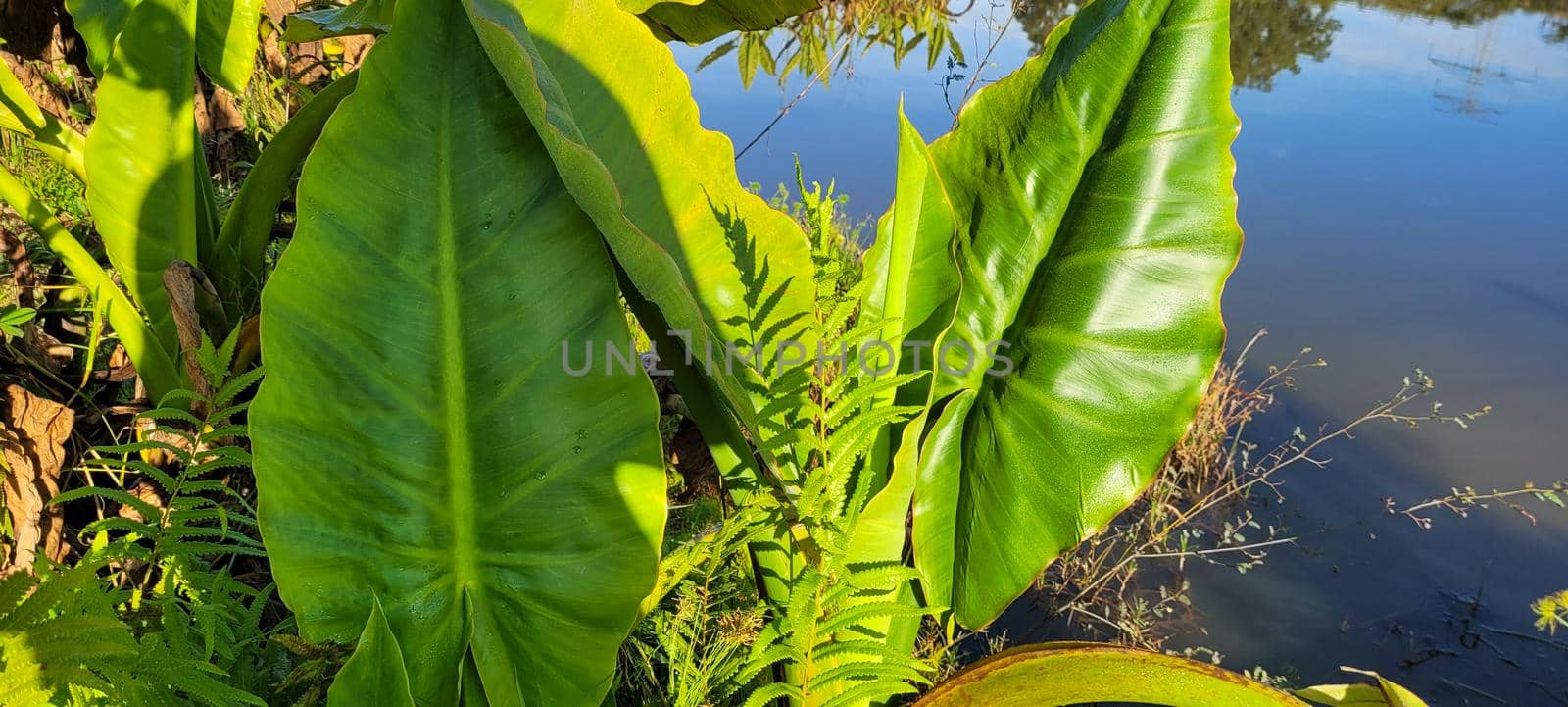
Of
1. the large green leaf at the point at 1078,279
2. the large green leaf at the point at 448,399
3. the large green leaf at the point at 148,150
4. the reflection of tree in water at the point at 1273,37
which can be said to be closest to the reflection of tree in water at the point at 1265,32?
the reflection of tree in water at the point at 1273,37

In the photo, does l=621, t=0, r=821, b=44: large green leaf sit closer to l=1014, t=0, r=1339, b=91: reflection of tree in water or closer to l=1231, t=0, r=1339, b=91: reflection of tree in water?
l=1014, t=0, r=1339, b=91: reflection of tree in water

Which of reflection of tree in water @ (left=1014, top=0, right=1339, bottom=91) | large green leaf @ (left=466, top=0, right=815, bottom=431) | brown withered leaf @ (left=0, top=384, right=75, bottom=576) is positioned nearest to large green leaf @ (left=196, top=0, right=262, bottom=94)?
brown withered leaf @ (left=0, top=384, right=75, bottom=576)

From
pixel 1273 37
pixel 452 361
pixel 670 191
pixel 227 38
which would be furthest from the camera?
pixel 1273 37

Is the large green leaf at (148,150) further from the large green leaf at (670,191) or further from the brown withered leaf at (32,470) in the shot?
the large green leaf at (670,191)

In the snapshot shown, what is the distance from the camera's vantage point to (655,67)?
2.48ft

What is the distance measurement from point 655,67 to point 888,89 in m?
3.09

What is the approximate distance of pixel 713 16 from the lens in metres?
1.30

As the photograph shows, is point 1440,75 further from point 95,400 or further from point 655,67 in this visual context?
point 95,400

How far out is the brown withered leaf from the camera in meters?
1.01

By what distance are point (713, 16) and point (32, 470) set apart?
984 mm

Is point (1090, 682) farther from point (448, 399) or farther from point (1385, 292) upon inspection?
point (1385, 292)

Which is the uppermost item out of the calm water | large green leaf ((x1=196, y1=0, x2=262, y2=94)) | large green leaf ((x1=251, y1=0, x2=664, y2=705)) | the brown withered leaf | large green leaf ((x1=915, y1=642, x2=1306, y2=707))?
large green leaf ((x1=196, y1=0, x2=262, y2=94))

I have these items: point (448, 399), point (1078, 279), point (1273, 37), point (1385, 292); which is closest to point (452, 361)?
point (448, 399)

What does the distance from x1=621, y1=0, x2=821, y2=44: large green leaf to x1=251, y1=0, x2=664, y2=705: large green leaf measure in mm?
593
